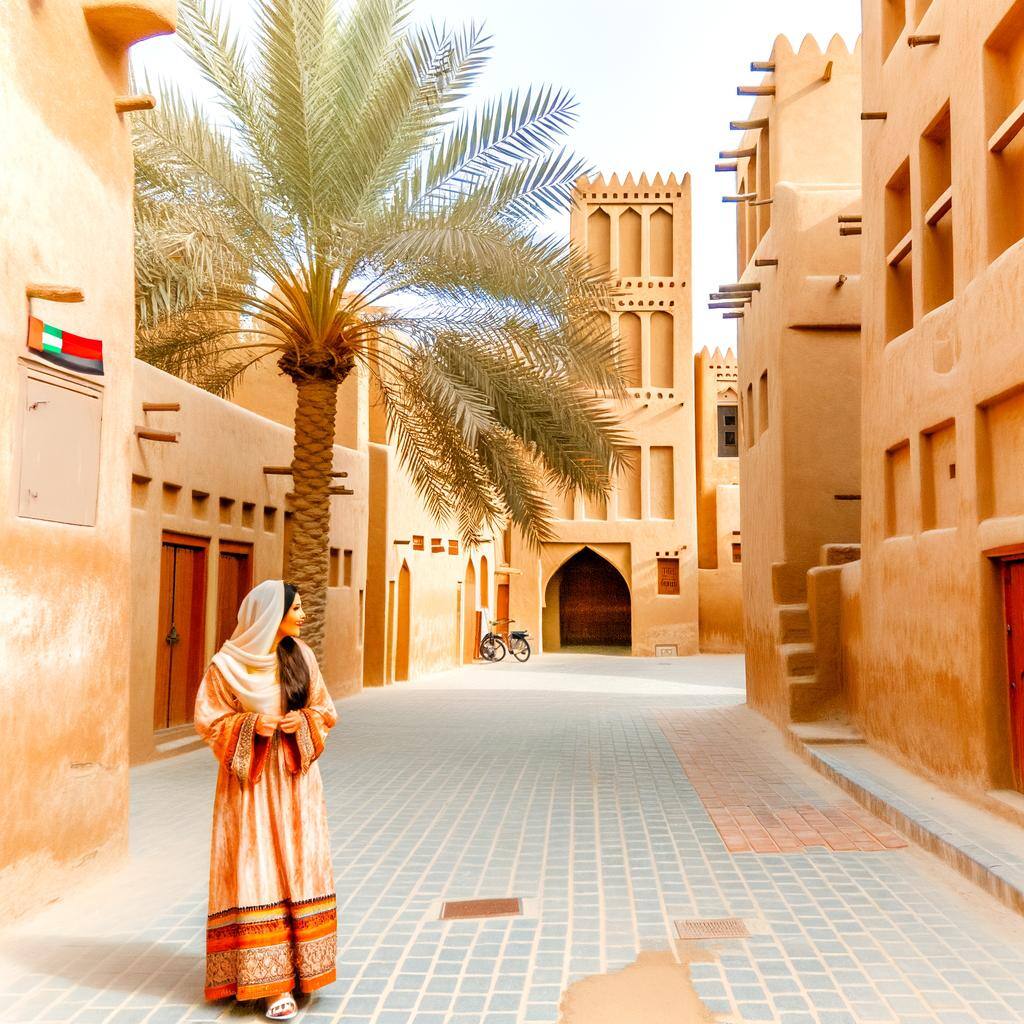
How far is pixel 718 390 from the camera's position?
1281 inches

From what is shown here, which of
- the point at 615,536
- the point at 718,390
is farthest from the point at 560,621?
the point at 718,390

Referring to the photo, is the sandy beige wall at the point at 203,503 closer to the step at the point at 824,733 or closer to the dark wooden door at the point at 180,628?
the dark wooden door at the point at 180,628

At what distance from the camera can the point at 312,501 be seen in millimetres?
11922

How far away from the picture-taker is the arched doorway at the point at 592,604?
33500 millimetres

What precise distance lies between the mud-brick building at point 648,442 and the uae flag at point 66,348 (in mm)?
23291

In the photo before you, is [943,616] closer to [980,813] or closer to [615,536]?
[980,813]

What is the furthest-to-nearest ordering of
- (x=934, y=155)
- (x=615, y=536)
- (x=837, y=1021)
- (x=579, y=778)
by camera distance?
(x=615, y=536) < (x=579, y=778) < (x=934, y=155) < (x=837, y=1021)

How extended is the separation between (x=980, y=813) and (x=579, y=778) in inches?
132

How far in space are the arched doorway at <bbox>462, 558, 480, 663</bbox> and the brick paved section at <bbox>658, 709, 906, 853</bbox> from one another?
14.5m

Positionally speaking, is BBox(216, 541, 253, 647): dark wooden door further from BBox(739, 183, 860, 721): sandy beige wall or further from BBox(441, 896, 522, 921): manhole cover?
BBox(441, 896, 522, 921): manhole cover

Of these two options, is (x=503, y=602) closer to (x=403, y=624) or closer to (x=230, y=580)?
(x=403, y=624)

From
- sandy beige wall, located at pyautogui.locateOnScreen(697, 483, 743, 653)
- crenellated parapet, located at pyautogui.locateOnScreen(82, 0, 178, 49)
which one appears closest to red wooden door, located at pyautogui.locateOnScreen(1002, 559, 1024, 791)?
crenellated parapet, located at pyautogui.locateOnScreen(82, 0, 178, 49)

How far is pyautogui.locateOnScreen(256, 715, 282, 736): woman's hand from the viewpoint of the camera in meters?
4.09

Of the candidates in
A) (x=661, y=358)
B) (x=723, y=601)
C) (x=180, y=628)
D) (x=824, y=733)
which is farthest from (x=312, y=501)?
(x=661, y=358)
